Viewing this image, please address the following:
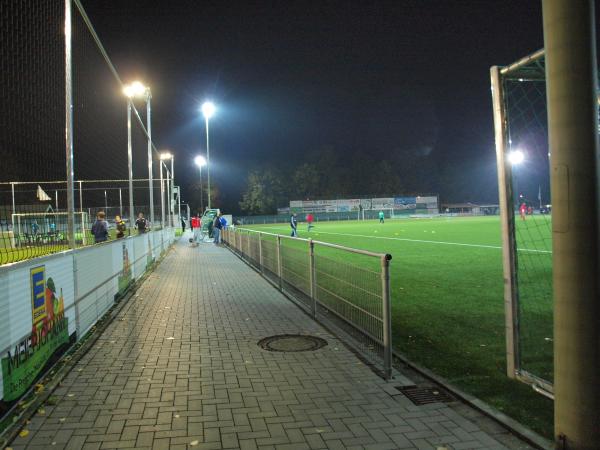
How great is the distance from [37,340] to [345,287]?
11.5ft

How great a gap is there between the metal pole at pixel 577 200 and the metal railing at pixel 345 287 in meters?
2.01

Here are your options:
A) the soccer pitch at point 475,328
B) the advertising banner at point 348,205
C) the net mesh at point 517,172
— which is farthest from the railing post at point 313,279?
the advertising banner at point 348,205

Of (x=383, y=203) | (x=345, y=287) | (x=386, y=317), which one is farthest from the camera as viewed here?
(x=383, y=203)

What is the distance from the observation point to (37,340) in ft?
15.4

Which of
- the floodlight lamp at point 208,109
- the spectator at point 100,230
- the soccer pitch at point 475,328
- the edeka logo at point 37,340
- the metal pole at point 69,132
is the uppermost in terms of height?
the floodlight lamp at point 208,109

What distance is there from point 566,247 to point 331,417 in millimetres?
2141

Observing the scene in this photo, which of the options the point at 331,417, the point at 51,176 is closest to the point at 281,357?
the point at 331,417

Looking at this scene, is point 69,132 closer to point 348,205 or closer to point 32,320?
point 32,320

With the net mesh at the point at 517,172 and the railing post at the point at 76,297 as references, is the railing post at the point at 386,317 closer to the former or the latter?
the net mesh at the point at 517,172

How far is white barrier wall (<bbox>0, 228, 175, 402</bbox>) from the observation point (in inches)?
157

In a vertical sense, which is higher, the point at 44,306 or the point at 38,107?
the point at 38,107

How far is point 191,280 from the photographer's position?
12.2 metres

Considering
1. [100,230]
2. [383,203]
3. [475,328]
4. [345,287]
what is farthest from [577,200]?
[383,203]

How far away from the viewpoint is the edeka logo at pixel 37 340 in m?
4.05
